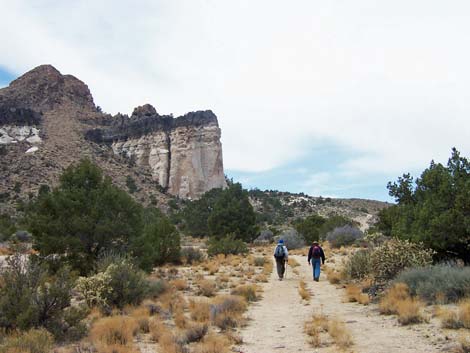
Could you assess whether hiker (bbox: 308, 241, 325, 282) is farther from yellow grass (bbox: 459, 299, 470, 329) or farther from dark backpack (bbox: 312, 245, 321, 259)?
yellow grass (bbox: 459, 299, 470, 329)

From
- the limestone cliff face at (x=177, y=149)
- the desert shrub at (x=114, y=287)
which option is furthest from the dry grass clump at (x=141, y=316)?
the limestone cliff face at (x=177, y=149)

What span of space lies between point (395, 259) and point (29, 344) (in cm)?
1024

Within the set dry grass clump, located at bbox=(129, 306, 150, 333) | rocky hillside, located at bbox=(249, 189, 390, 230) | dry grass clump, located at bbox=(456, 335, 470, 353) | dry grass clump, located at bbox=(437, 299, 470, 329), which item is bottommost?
dry grass clump, located at bbox=(129, 306, 150, 333)

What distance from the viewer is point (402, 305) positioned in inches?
407

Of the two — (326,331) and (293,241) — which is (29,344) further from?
(293,241)

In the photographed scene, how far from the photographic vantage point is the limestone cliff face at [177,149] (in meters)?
76.1

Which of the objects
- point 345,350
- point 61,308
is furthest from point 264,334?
point 61,308

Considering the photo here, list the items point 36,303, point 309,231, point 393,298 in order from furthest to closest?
point 309,231 < point 393,298 < point 36,303

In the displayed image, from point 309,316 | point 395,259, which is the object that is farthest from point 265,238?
point 309,316

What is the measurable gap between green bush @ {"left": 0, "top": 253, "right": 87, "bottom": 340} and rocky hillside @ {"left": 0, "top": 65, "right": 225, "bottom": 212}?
2124 inches

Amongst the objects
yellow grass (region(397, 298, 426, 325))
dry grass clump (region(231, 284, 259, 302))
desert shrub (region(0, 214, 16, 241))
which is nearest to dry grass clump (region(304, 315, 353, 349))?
yellow grass (region(397, 298, 426, 325))

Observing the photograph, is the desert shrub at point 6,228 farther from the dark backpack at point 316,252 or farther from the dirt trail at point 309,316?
the dirt trail at point 309,316

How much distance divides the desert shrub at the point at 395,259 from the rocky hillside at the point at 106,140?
174 feet

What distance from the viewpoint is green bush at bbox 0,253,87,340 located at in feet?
29.5
